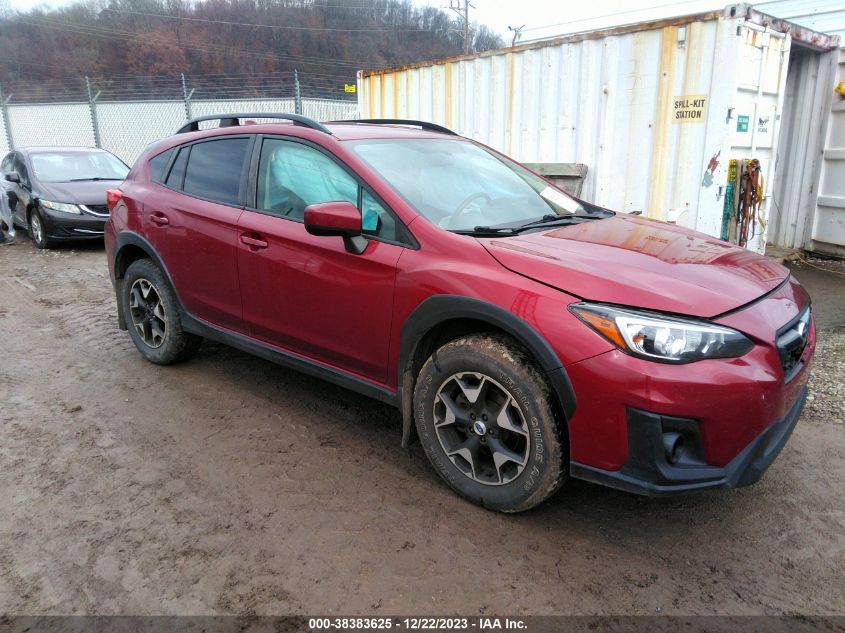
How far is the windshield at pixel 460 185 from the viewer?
3100 mm

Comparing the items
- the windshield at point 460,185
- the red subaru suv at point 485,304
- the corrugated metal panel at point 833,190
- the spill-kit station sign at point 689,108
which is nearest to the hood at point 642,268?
the red subaru suv at point 485,304

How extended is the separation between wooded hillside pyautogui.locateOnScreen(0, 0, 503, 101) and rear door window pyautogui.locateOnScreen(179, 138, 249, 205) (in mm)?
38800

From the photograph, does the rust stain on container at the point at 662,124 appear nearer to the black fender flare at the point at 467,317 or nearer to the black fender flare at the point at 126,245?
the black fender flare at the point at 467,317

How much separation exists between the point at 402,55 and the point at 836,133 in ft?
117

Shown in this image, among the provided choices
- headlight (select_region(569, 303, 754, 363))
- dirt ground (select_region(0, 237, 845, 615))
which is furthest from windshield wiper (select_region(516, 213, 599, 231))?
dirt ground (select_region(0, 237, 845, 615))

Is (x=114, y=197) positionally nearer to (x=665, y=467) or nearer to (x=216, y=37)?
(x=665, y=467)

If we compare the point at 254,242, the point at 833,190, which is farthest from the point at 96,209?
the point at 833,190

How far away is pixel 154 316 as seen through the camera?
4.46 metres

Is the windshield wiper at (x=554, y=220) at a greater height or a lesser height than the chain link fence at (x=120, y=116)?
lesser

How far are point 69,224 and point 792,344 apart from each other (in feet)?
30.0

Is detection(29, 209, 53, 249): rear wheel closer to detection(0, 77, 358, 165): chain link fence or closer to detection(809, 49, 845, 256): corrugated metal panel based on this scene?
detection(0, 77, 358, 165): chain link fence

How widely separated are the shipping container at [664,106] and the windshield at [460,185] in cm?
283

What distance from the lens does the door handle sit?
11.4 feet

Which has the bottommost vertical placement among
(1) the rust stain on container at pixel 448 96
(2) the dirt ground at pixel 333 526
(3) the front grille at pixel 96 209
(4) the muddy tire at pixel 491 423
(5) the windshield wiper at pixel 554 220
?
(2) the dirt ground at pixel 333 526
